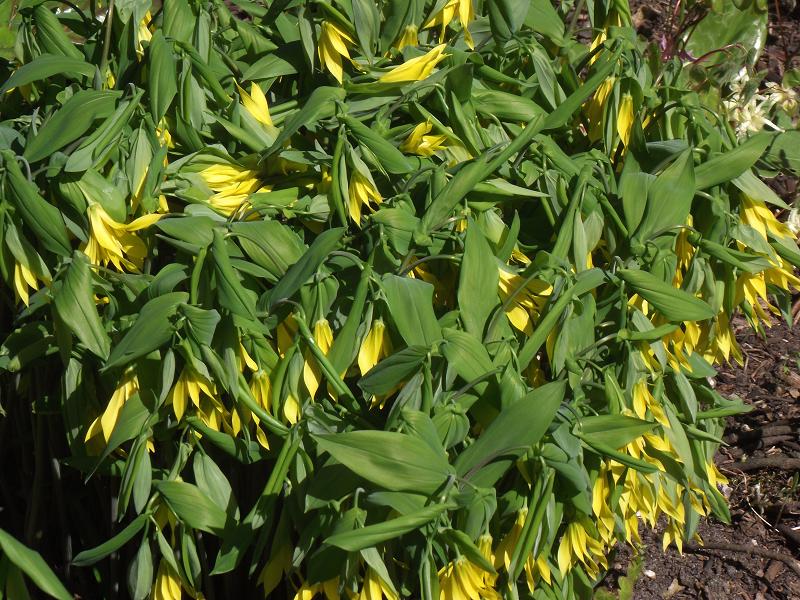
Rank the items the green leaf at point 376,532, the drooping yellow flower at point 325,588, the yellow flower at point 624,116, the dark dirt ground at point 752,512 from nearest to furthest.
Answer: the green leaf at point 376,532, the drooping yellow flower at point 325,588, the yellow flower at point 624,116, the dark dirt ground at point 752,512

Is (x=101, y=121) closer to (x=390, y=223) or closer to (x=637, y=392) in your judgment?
(x=390, y=223)

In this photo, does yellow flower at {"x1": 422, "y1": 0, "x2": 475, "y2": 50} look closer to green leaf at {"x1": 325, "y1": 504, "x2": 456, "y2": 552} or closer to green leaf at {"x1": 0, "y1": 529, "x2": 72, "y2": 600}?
green leaf at {"x1": 325, "y1": 504, "x2": 456, "y2": 552}

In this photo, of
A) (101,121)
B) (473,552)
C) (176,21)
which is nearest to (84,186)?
(101,121)

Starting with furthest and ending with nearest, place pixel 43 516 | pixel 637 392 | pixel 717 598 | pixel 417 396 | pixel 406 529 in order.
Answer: pixel 717 598 < pixel 43 516 < pixel 637 392 < pixel 417 396 < pixel 406 529

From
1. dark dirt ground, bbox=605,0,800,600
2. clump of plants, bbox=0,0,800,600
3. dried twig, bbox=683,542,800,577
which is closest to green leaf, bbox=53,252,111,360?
clump of plants, bbox=0,0,800,600

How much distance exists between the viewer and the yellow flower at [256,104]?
4.33ft

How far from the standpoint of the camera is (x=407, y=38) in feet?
4.47

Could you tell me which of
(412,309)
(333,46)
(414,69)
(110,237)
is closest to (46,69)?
(110,237)

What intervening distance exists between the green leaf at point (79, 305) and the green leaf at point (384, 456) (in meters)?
0.32

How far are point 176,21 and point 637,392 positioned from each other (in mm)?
799

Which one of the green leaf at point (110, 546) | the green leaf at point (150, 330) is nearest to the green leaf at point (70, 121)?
the green leaf at point (150, 330)

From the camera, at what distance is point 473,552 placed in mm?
1035

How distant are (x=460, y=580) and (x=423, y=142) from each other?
1.89 ft

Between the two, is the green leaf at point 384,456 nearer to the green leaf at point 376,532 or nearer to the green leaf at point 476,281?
the green leaf at point 376,532
